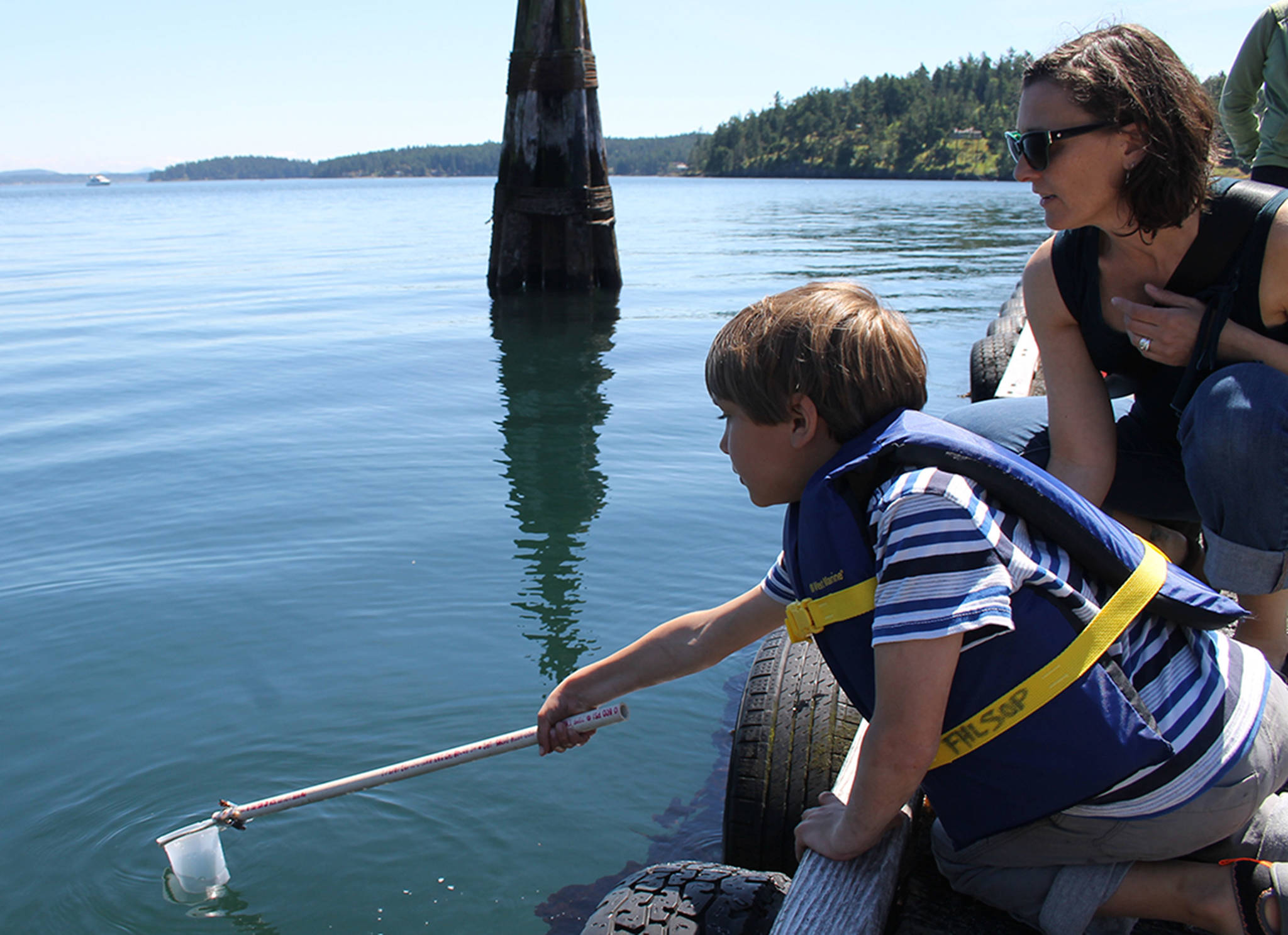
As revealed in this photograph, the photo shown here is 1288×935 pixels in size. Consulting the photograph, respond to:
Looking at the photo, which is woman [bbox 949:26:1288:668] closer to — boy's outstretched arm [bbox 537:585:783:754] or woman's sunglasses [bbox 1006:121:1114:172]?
woman's sunglasses [bbox 1006:121:1114:172]

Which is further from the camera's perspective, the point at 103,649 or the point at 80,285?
the point at 80,285

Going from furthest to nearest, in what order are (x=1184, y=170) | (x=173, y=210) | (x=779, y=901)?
1. (x=173, y=210)
2. (x=1184, y=170)
3. (x=779, y=901)

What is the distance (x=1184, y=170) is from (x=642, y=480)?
4.98m

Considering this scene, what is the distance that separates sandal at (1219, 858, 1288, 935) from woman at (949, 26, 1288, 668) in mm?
836

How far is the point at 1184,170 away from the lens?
98.1 inches

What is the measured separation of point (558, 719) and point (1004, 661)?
1115 millimetres

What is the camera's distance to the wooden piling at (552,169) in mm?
14094

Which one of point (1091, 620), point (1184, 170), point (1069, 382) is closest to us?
point (1091, 620)

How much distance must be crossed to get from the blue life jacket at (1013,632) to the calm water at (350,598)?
66.5 inches

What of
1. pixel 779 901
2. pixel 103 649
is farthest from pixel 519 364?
pixel 779 901

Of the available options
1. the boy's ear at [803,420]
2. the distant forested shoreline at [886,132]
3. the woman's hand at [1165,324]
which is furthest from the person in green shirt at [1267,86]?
the distant forested shoreline at [886,132]

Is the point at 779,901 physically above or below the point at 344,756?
above

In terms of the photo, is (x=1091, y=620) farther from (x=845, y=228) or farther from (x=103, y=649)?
(x=845, y=228)

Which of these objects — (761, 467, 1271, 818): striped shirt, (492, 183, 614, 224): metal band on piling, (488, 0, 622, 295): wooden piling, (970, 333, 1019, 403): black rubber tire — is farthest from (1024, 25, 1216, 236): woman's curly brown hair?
(492, 183, 614, 224): metal band on piling
